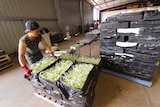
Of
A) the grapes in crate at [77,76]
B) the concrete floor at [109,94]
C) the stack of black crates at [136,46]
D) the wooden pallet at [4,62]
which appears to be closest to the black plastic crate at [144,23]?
the stack of black crates at [136,46]

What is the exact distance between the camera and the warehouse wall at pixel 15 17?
3.41 meters

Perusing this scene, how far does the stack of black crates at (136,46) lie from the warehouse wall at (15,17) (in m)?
3.71

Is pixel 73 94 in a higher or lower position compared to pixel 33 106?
higher

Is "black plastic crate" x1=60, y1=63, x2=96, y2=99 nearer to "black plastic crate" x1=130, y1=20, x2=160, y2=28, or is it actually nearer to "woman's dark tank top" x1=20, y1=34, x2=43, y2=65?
"woman's dark tank top" x1=20, y1=34, x2=43, y2=65

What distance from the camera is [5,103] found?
1635 mm

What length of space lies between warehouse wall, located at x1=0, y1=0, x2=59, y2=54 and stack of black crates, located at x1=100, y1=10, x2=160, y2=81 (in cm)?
371

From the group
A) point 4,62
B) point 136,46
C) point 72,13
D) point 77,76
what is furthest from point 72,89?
point 72,13

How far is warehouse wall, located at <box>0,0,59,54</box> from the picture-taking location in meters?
3.41

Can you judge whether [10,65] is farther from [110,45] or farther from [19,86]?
[110,45]

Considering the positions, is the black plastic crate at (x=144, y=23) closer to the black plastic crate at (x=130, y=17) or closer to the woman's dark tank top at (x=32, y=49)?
the black plastic crate at (x=130, y=17)

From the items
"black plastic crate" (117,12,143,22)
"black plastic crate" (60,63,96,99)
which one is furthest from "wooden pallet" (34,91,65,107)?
"black plastic crate" (117,12,143,22)

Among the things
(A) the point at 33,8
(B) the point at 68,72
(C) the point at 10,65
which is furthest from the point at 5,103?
(A) the point at 33,8

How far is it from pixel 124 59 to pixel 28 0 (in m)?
4.79

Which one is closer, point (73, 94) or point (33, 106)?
point (73, 94)
